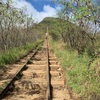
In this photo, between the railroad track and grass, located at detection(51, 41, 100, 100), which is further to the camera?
the railroad track

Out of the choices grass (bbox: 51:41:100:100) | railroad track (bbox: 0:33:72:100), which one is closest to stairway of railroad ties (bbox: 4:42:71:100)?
railroad track (bbox: 0:33:72:100)

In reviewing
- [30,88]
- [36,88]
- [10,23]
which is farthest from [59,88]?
[10,23]

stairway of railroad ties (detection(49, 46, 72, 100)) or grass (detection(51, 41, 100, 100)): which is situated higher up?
grass (detection(51, 41, 100, 100))

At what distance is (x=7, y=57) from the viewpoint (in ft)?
55.0

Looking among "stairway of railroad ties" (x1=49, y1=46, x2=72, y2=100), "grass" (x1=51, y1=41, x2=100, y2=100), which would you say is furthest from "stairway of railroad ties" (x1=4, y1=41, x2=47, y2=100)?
"grass" (x1=51, y1=41, x2=100, y2=100)

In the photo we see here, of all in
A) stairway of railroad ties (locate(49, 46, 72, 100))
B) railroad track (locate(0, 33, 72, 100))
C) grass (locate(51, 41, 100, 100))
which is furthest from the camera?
stairway of railroad ties (locate(49, 46, 72, 100))

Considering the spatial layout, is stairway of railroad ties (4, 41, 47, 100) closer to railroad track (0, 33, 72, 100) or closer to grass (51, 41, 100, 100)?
railroad track (0, 33, 72, 100)

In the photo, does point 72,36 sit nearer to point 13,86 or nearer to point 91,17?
point 91,17

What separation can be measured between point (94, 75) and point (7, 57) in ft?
28.6

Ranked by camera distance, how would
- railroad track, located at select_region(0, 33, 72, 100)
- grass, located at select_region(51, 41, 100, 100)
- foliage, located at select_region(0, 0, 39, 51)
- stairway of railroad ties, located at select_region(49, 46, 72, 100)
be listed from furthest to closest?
foliage, located at select_region(0, 0, 39, 51)
stairway of railroad ties, located at select_region(49, 46, 72, 100)
railroad track, located at select_region(0, 33, 72, 100)
grass, located at select_region(51, 41, 100, 100)

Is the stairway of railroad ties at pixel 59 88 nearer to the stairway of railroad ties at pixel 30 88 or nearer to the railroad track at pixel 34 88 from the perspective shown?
the railroad track at pixel 34 88

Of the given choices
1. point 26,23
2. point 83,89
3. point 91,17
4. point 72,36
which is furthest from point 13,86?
point 26,23

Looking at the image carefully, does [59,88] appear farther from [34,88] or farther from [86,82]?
[86,82]

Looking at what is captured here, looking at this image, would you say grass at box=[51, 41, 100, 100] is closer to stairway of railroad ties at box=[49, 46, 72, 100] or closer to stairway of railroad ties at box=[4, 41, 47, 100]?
stairway of railroad ties at box=[49, 46, 72, 100]
